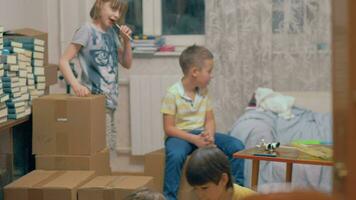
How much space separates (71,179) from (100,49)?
0.83 metres

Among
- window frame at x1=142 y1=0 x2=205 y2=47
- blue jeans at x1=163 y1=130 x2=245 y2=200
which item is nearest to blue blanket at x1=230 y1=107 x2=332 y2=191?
blue jeans at x1=163 y1=130 x2=245 y2=200

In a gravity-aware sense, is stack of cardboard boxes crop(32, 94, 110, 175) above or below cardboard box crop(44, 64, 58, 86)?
below

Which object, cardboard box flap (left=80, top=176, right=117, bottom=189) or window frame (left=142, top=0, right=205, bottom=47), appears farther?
window frame (left=142, top=0, right=205, bottom=47)

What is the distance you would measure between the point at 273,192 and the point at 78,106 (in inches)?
134

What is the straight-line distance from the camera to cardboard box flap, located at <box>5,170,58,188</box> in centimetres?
335

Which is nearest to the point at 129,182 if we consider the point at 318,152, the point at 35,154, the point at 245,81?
the point at 35,154

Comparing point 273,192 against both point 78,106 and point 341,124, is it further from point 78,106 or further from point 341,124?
point 78,106

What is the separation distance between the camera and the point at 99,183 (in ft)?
11.2

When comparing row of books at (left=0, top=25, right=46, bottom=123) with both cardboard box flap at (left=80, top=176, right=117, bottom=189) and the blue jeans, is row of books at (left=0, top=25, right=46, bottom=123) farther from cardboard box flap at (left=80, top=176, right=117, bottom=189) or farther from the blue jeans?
the blue jeans

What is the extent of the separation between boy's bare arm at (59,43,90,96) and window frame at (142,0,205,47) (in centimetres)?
139

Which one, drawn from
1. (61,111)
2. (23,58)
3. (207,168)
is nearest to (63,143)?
(61,111)

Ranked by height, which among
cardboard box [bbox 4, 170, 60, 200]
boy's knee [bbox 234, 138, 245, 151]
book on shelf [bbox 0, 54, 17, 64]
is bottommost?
cardboard box [bbox 4, 170, 60, 200]

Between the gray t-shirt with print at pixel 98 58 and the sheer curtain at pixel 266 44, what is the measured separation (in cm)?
119

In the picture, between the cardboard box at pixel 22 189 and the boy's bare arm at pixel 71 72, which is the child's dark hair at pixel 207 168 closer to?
the cardboard box at pixel 22 189
